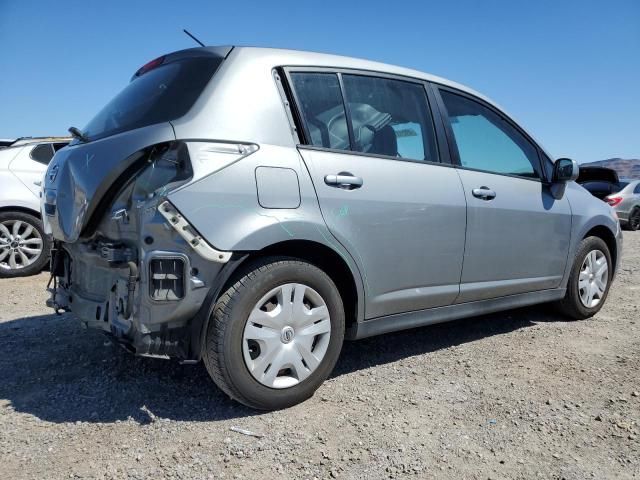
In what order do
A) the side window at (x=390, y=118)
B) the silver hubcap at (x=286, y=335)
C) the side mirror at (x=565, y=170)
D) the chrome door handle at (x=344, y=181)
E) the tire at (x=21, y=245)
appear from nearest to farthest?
the silver hubcap at (x=286, y=335)
the chrome door handle at (x=344, y=181)
the side window at (x=390, y=118)
the side mirror at (x=565, y=170)
the tire at (x=21, y=245)

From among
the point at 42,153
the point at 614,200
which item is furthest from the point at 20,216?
the point at 614,200

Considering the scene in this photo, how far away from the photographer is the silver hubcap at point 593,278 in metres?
4.47

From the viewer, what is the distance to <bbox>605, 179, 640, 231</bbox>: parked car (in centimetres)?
1341

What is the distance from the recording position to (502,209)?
3.65 metres

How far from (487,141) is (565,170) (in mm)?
751

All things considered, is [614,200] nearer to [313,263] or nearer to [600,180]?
[600,180]

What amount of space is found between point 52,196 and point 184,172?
979 millimetres

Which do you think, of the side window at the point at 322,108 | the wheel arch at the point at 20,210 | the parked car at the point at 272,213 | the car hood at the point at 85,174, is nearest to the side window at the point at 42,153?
the wheel arch at the point at 20,210

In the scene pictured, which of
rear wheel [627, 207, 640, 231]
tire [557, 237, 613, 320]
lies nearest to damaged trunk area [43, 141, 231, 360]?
tire [557, 237, 613, 320]

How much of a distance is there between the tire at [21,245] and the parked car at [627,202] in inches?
494

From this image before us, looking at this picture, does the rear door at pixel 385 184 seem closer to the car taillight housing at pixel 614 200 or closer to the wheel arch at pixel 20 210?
the wheel arch at pixel 20 210

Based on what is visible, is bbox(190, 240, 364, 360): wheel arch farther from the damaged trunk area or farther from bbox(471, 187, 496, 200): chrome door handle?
bbox(471, 187, 496, 200): chrome door handle

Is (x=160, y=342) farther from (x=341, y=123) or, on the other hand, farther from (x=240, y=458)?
(x=341, y=123)

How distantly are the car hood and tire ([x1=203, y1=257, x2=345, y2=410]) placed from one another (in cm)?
75
